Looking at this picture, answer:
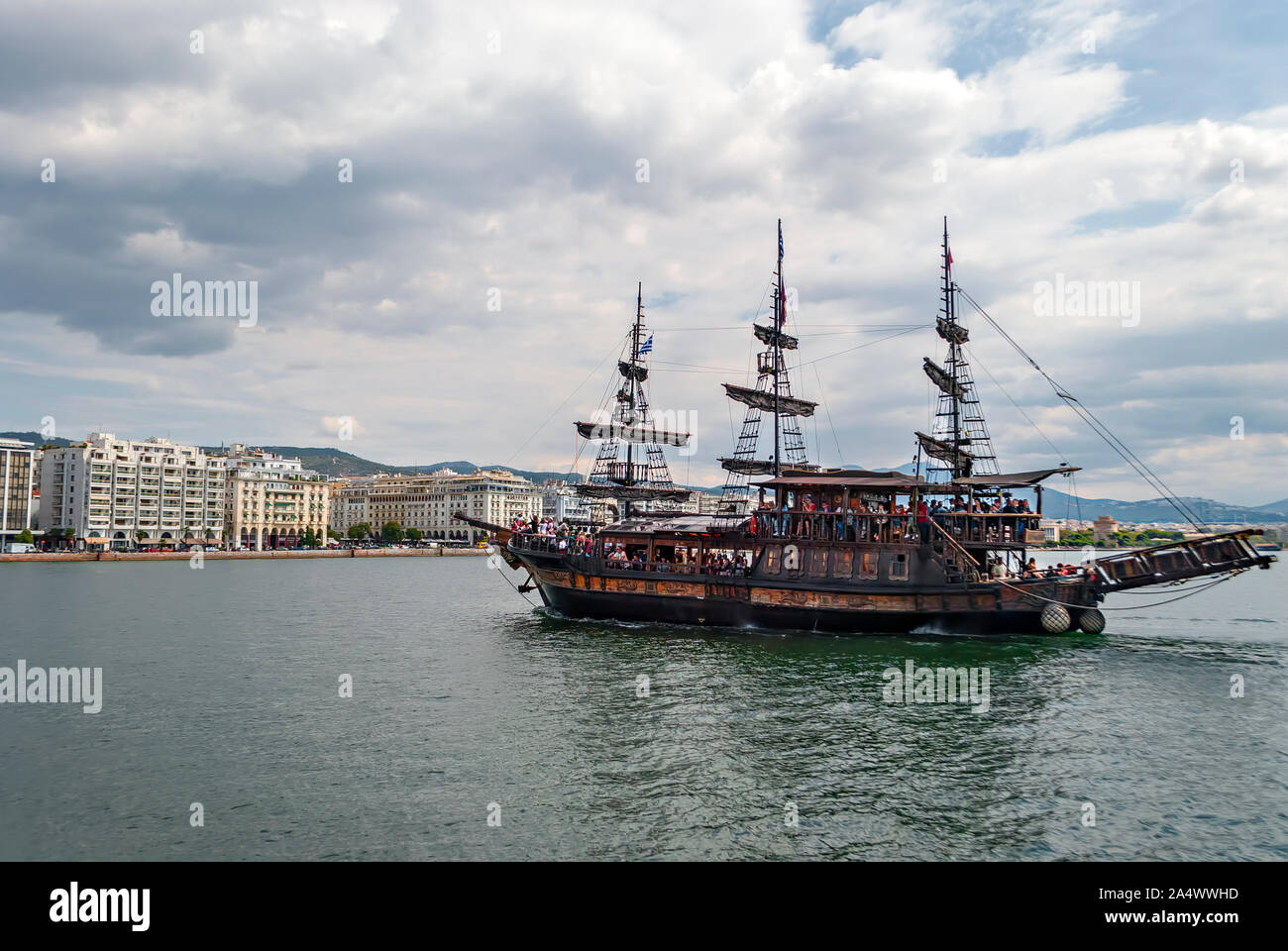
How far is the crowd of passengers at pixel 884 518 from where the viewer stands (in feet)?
126

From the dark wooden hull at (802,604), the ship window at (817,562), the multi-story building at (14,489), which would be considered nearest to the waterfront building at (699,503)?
the dark wooden hull at (802,604)

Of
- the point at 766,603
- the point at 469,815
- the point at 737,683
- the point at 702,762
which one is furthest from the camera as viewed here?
the point at 766,603

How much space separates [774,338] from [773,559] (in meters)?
18.2

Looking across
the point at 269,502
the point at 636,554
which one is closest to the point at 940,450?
the point at 636,554

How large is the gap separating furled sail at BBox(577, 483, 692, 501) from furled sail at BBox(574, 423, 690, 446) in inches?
152

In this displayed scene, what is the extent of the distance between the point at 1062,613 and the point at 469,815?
101 feet

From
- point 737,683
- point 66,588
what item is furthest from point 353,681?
point 66,588

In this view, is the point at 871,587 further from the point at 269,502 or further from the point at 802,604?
the point at 269,502

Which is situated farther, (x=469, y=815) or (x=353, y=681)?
(x=353, y=681)

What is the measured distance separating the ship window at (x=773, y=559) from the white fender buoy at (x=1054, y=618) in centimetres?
1217

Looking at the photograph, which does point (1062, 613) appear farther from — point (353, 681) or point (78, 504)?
point (78, 504)

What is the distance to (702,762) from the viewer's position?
1822 cm

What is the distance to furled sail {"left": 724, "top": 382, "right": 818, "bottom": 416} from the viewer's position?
51250mm
